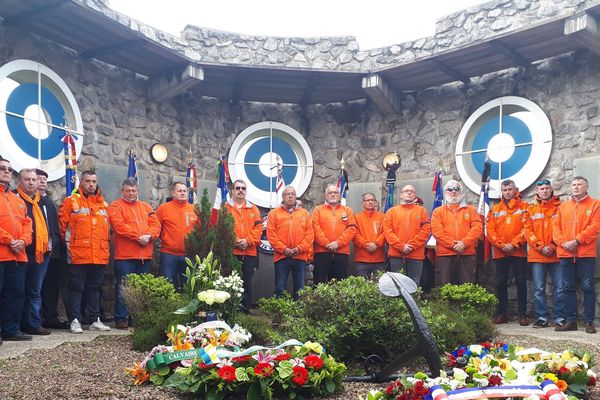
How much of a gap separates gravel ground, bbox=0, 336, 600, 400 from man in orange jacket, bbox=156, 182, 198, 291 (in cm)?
193

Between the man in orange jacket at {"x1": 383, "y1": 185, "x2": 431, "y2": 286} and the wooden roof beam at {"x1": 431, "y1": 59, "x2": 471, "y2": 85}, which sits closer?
the man in orange jacket at {"x1": 383, "y1": 185, "x2": 431, "y2": 286}

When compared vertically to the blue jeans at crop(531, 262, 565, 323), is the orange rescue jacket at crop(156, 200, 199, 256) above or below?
above

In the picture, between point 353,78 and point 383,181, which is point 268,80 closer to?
point 353,78

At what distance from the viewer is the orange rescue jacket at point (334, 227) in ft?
24.5

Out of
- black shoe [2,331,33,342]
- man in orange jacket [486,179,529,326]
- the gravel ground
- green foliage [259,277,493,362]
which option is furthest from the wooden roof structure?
green foliage [259,277,493,362]

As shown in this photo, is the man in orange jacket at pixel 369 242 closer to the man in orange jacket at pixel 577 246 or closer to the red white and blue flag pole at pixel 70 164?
the man in orange jacket at pixel 577 246

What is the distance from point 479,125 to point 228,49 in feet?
13.1

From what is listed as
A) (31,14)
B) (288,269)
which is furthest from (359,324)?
(31,14)

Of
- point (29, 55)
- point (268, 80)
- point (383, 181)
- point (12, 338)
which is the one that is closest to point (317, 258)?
point (383, 181)

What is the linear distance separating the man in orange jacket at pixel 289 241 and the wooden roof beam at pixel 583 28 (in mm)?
3799

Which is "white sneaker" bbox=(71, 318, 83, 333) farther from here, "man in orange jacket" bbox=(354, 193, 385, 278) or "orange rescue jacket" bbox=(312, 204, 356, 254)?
"man in orange jacket" bbox=(354, 193, 385, 278)

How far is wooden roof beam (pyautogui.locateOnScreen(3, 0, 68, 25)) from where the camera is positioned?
646cm

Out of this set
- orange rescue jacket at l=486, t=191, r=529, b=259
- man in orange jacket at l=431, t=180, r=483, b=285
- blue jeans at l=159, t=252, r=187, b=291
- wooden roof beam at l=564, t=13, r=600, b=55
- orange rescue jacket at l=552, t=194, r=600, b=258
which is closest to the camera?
orange rescue jacket at l=552, t=194, r=600, b=258

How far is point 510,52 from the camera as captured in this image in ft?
25.3
